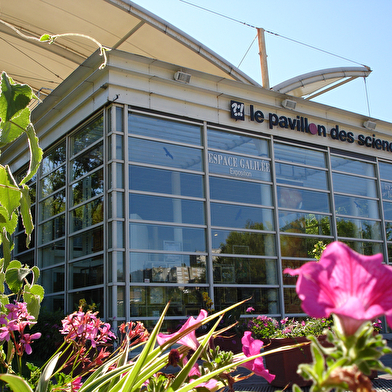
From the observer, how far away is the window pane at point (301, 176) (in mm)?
11617

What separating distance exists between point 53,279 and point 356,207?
8141mm

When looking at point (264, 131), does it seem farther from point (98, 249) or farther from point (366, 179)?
point (98, 249)

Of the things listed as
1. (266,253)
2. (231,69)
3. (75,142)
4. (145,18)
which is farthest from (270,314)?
(145,18)

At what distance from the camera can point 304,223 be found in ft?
38.1

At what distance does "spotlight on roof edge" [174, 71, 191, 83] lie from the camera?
33.5 feet

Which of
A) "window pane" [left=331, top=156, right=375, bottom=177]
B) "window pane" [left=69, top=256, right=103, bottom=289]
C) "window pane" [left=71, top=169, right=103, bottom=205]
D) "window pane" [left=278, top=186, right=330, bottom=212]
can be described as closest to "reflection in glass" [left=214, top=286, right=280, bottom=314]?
"window pane" [left=278, top=186, right=330, bottom=212]

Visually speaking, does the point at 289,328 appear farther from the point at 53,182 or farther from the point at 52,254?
the point at 53,182

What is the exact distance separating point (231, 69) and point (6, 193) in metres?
12.6

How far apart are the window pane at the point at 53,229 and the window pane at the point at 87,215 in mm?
544

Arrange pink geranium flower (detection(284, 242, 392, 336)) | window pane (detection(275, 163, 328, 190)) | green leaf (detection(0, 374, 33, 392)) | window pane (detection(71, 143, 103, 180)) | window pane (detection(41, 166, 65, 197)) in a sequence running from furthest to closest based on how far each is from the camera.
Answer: window pane (detection(275, 163, 328, 190)) < window pane (detection(41, 166, 65, 197)) < window pane (detection(71, 143, 103, 180)) < green leaf (detection(0, 374, 33, 392)) < pink geranium flower (detection(284, 242, 392, 336))

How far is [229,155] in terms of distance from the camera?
1092cm

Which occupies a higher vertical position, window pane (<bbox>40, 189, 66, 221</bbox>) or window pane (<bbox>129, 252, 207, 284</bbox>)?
window pane (<bbox>40, 189, 66, 221</bbox>)

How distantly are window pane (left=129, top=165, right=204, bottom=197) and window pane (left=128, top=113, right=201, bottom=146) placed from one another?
0.78 m

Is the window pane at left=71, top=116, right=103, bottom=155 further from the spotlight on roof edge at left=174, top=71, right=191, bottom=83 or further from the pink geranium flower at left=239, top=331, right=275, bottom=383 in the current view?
the pink geranium flower at left=239, top=331, right=275, bottom=383
